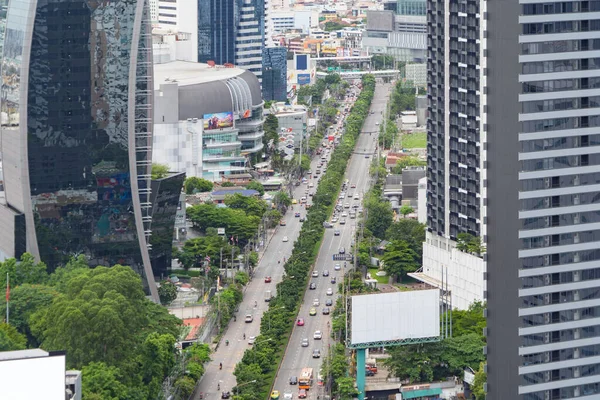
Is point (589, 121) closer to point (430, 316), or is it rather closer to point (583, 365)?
point (583, 365)

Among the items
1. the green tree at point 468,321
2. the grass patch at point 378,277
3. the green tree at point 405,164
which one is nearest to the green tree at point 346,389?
the green tree at point 468,321

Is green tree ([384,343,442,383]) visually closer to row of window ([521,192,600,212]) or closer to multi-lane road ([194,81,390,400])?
multi-lane road ([194,81,390,400])

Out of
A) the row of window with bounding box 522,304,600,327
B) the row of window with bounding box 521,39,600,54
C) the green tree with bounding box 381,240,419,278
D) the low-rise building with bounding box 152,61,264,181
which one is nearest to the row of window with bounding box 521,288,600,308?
the row of window with bounding box 522,304,600,327

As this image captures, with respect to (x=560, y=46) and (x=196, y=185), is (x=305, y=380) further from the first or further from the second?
(x=196, y=185)

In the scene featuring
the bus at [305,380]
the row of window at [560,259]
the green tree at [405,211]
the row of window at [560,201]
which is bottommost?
the bus at [305,380]

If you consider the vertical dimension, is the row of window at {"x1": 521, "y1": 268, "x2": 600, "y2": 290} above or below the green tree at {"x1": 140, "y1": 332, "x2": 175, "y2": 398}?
above

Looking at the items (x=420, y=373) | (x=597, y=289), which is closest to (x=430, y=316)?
(x=420, y=373)

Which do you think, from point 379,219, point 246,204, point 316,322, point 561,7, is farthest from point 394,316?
point 246,204

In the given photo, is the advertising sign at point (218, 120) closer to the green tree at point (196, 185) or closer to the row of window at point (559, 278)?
the green tree at point (196, 185)
